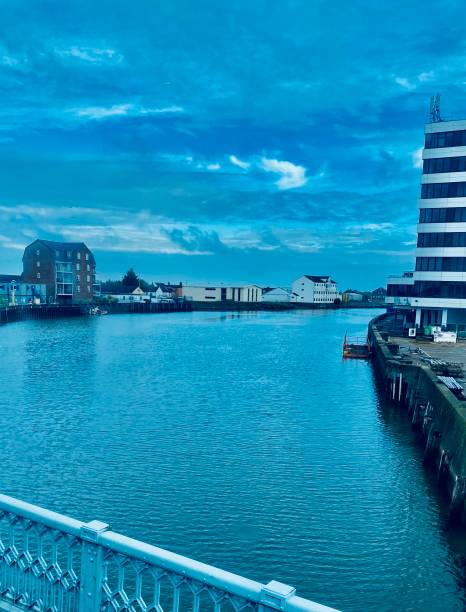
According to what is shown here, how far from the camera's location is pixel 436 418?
67.3 feet

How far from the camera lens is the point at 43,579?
575 cm

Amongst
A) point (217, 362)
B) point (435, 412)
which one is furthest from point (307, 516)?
point (217, 362)

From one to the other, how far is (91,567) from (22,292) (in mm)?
120815

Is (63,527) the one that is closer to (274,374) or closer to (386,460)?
(386,460)

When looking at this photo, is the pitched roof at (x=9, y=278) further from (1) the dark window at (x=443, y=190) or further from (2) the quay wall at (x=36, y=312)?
(1) the dark window at (x=443, y=190)

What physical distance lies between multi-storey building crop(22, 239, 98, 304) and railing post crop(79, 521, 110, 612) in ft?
391


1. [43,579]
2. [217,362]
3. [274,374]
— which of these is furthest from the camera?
[217,362]

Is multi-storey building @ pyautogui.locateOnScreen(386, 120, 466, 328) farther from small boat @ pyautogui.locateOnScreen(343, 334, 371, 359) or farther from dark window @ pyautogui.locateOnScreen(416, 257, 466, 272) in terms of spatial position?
small boat @ pyautogui.locateOnScreen(343, 334, 371, 359)

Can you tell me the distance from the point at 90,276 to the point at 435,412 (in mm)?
119273

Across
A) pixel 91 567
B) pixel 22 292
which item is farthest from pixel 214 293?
pixel 91 567

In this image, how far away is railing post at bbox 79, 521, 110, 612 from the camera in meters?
4.94

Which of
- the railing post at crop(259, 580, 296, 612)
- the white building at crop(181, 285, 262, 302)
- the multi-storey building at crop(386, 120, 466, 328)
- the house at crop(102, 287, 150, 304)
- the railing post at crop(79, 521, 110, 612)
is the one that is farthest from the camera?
the white building at crop(181, 285, 262, 302)

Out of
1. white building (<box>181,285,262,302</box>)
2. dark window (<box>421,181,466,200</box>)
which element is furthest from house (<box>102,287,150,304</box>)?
dark window (<box>421,181,466,200</box>)

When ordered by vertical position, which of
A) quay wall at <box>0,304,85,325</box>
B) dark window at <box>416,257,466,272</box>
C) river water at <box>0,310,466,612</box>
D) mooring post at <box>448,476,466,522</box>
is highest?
dark window at <box>416,257,466,272</box>
